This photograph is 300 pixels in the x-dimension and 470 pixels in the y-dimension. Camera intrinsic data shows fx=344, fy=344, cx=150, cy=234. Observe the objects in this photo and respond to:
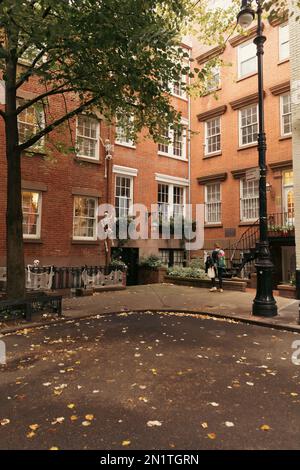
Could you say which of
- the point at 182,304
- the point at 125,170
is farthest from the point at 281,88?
the point at 182,304

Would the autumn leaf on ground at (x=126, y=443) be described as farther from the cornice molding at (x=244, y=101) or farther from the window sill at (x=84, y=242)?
the cornice molding at (x=244, y=101)

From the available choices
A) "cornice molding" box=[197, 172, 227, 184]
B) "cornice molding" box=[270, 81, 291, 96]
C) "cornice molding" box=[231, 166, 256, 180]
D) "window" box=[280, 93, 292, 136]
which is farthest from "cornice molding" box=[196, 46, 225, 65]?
"cornice molding" box=[231, 166, 256, 180]

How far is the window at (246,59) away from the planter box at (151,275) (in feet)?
40.9

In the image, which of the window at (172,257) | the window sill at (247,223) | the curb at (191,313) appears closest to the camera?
the curb at (191,313)

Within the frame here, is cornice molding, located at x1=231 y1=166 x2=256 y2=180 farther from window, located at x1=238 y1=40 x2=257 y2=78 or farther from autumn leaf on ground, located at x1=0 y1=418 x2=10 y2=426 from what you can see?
autumn leaf on ground, located at x1=0 y1=418 x2=10 y2=426

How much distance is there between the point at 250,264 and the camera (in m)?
17.7

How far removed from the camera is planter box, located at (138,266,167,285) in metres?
18.4

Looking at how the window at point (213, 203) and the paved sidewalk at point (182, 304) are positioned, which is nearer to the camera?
the paved sidewalk at point (182, 304)

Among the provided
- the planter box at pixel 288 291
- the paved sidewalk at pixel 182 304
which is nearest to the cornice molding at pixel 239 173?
the paved sidewalk at pixel 182 304

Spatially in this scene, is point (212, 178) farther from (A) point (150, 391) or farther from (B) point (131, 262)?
(A) point (150, 391)

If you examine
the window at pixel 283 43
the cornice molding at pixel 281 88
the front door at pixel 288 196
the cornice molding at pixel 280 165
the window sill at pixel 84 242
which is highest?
the window at pixel 283 43

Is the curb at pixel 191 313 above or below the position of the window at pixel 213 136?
below

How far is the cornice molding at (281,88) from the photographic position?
17.5m

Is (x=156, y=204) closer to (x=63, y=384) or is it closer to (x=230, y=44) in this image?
(x=230, y=44)
